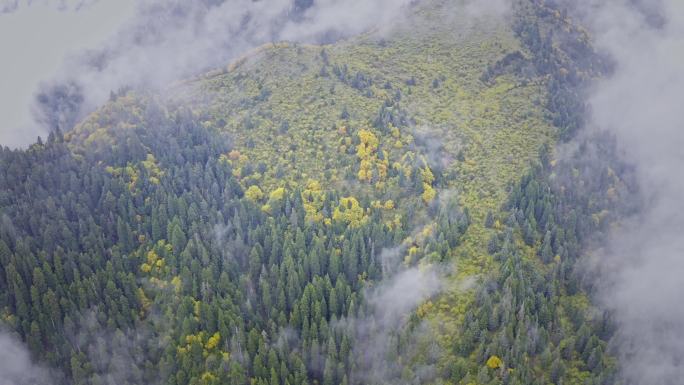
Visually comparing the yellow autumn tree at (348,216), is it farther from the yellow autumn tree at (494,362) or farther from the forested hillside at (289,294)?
the yellow autumn tree at (494,362)

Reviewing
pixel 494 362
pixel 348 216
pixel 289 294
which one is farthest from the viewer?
pixel 348 216

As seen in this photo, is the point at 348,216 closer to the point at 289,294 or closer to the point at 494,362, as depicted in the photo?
the point at 289,294

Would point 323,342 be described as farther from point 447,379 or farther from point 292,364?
point 447,379

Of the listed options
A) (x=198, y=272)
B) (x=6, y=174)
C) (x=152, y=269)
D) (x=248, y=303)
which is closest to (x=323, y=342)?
(x=248, y=303)

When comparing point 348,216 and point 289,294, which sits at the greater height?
point 348,216

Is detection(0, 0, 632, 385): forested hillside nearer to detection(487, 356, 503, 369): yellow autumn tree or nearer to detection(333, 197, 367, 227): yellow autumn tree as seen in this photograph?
detection(487, 356, 503, 369): yellow autumn tree

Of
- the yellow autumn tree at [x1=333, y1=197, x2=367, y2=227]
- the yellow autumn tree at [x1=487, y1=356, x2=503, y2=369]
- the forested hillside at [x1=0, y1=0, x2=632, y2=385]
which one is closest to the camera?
the yellow autumn tree at [x1=487, y1=356, x2=503, y2=369]

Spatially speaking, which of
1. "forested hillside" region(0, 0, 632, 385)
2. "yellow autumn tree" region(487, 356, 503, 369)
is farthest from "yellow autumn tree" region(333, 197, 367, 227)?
"yellow autumn tree" region(487, 356, 503, 369)

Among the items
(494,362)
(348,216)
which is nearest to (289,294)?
(348,216)

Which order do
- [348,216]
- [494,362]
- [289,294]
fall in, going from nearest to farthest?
[494,362] → [289,294] → [348,216]

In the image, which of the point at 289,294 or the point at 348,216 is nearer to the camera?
the point at 289,294

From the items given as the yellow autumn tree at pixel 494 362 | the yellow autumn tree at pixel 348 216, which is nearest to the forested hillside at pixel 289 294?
the yellow autumn tree at pixel 494 362

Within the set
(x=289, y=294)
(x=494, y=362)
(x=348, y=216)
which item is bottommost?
(x=494, y=362)
